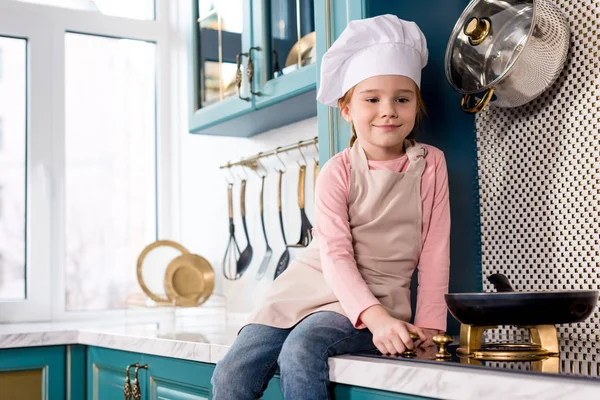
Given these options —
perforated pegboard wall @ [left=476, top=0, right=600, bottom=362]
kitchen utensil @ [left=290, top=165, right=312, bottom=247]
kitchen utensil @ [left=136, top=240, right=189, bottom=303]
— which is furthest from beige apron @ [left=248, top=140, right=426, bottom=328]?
kitchen utensil @ [left=136, top=240, right=189, bottom=303]

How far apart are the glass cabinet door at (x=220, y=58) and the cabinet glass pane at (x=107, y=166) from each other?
688mm

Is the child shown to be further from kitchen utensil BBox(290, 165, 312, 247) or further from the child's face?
kitchen utensil BBox(290, 165, 312, 247)

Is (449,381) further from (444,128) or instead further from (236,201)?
(236,201)

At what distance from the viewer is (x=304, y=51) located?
1797mm

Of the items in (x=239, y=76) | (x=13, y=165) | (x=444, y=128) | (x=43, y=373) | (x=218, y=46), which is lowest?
(x=43, y=373)

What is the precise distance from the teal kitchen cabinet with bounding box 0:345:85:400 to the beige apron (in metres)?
0.99

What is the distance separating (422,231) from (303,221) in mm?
819

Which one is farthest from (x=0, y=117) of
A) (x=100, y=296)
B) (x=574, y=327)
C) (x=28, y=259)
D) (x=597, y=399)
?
(x=597, y=399)

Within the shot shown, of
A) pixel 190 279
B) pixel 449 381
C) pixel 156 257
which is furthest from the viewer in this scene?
pixel 156 257

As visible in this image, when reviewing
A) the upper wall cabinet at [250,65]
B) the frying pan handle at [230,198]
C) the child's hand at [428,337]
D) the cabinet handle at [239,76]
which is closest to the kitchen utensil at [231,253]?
the frying pan handle at [230,198]

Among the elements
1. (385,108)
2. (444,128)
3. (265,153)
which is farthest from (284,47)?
(385,108)

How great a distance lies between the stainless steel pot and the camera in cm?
127

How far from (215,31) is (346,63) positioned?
3.26 feet

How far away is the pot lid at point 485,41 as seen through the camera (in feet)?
4.31
